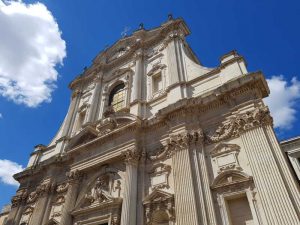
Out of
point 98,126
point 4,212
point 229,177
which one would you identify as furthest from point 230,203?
point 4,212

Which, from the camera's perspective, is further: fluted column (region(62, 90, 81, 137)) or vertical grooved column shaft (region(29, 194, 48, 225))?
fluted column (region(62, 90, 81, 137))

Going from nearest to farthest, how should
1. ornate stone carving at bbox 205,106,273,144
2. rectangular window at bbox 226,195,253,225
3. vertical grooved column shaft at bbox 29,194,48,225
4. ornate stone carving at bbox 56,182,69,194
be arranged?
rectangular window at bbox 226,195,253,225 → ornate stone carving at bbox 205,106,273,144 → vertical grooved column shaft at bbox 29,194,48,225 → ornate stone carving at bbox 56,182,69,194

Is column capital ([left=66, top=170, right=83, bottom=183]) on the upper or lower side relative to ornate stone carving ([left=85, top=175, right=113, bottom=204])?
upper

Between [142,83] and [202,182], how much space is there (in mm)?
7875

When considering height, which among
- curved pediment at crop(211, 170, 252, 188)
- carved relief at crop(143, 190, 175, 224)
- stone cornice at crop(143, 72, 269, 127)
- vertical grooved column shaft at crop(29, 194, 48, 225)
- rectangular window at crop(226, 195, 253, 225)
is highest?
stone cornice at crop(143, 72, 269, 127)

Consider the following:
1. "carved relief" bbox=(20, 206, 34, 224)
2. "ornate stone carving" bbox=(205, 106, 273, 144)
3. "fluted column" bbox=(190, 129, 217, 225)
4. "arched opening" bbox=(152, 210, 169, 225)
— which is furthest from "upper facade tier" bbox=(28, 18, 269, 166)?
"arched opening" bbox=(152, 210, 169, 225)

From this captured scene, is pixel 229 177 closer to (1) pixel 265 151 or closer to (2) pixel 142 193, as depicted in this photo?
(1) pixel 265 151

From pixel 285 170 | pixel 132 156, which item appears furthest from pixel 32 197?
pixel 285 170

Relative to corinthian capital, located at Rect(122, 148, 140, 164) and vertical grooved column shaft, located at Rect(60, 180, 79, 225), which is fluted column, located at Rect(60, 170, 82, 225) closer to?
vertical grooved column shaft, located at Rect(60, 180, 79, 225)

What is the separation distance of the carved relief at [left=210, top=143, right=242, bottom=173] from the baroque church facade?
38 mm

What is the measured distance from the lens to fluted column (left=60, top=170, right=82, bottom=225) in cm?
1195

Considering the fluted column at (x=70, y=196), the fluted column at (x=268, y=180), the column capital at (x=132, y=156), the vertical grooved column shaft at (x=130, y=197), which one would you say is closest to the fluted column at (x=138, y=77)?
the column capital at (x=132, y=156)

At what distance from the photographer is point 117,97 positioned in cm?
1680

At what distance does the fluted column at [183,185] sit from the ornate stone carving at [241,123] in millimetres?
1080
